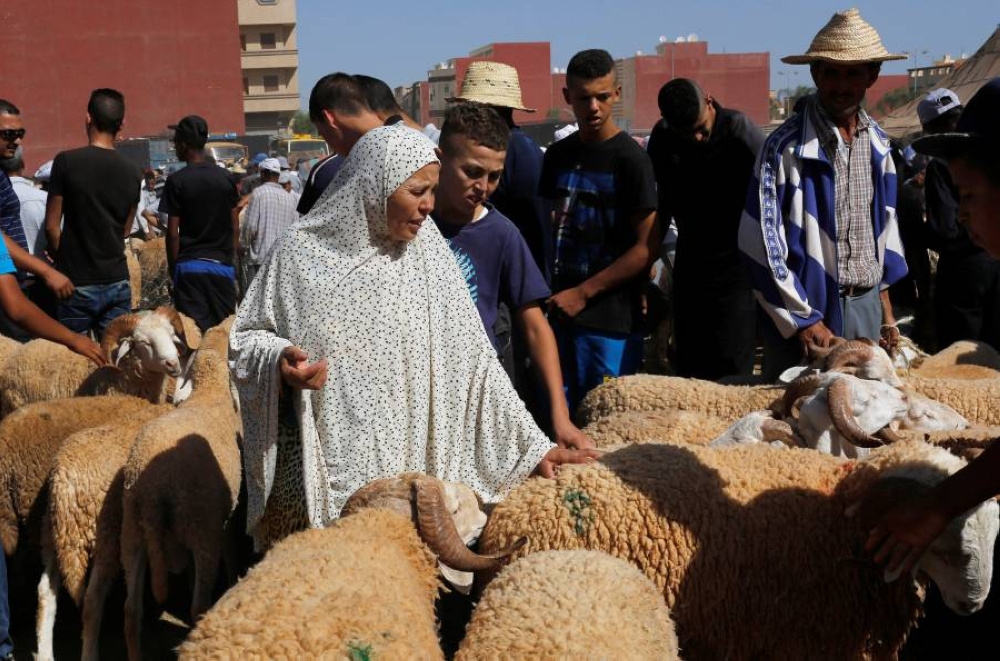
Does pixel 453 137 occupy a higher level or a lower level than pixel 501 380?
higher

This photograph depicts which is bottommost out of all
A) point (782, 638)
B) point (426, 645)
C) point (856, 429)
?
point (782, 638)

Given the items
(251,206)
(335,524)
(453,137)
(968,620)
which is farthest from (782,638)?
(251,206)

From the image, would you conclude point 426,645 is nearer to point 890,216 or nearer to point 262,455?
point 262,455

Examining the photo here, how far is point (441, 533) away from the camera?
2695mm

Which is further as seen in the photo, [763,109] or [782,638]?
[763,109]

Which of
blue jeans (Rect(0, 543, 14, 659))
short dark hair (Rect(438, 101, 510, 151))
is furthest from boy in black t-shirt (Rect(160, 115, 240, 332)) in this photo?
short dark hair (Rect(438, 101, 510, 151))

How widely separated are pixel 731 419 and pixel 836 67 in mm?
1422

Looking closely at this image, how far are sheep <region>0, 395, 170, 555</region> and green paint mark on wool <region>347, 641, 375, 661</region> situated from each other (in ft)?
9.64

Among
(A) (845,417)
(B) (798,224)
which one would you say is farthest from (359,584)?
(B) (798,224)

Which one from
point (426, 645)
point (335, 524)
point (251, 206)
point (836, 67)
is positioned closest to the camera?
point (426, 645)

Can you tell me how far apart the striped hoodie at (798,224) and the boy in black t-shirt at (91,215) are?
3998 millimetres

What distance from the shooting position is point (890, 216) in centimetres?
405

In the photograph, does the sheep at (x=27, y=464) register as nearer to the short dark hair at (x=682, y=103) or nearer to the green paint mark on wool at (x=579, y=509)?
the green paint mark on wool at (x=579, y=509)

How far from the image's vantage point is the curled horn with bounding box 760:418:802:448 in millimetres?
3492
